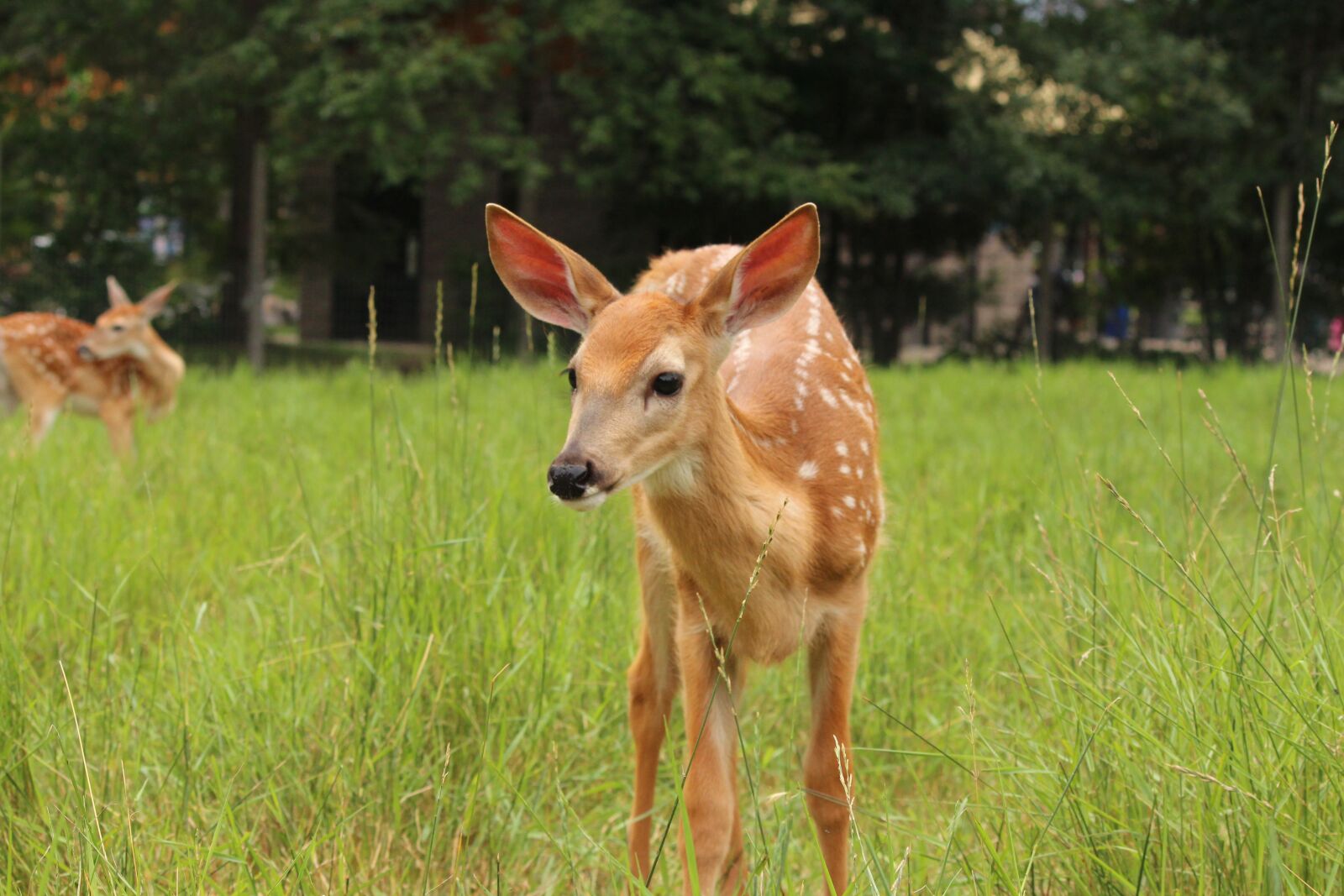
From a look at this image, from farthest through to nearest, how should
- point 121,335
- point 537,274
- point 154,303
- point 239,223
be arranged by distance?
point 239,223, point 154,303, point 121,335, point 537,274

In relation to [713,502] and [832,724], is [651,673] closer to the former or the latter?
[832,724]

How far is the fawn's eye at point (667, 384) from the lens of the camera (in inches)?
94.0

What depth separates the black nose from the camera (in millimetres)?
2121

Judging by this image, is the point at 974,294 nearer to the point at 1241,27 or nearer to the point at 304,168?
the point at 1241,27

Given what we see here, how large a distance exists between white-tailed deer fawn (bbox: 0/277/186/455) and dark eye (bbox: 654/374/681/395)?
5299mm

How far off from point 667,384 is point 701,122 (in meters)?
13.8

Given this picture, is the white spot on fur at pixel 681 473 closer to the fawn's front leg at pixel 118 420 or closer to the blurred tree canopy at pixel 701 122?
the fawn's front leg at pixel 118 420

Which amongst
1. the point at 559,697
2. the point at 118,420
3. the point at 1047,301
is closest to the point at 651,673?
the point at 559,697

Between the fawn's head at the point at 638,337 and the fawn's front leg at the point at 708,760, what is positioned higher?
the fawn's head at the point at 638,337

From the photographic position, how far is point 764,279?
2.62 meters

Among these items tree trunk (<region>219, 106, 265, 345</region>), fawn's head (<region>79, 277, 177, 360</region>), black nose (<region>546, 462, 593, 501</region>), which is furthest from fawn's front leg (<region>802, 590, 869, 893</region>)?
tree trunk (<region>219, 106, 265, 345</region>)

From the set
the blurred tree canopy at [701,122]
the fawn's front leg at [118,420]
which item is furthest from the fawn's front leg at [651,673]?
the blurred tree canopy at [701,122]

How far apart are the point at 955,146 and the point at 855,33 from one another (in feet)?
6.87

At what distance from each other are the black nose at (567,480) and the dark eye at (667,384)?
0.30 meters
